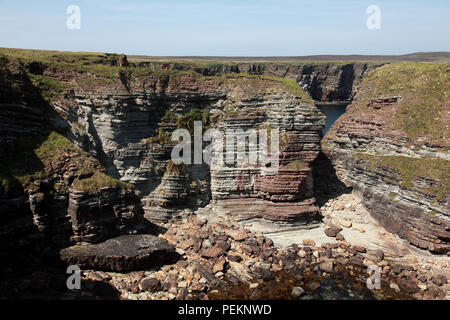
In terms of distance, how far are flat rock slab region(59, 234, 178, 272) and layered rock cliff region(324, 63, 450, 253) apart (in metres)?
20.2

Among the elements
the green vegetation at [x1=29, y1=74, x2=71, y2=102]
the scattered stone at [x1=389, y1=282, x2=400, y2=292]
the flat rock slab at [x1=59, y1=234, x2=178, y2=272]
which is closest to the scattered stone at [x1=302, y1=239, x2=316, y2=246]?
the scattered stone at [x1=389, y1=282, x2=400, y2=292]

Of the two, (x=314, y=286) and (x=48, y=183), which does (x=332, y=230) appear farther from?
(x=48, y=183)

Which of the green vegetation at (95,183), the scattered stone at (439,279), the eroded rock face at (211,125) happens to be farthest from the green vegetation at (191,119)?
the scattered stone at (439,279)

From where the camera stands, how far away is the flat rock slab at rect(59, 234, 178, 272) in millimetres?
21016

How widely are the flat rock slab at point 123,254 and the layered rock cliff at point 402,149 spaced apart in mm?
20212

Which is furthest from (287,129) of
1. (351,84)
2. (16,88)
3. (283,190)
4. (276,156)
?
(351,84)

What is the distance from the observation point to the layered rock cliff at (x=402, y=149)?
25.6 metres

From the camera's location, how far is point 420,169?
2755 centimetres

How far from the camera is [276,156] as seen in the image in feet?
92.4

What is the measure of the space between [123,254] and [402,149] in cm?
2718

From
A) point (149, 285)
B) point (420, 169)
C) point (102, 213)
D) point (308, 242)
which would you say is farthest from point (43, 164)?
point (420, 169)

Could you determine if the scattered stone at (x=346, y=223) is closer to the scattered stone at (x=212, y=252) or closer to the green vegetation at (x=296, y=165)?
the green vegetation at (x=296, y=165)

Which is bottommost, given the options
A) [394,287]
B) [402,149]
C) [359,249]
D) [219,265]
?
[394,287]

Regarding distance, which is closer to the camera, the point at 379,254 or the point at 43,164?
the point at 43,164
